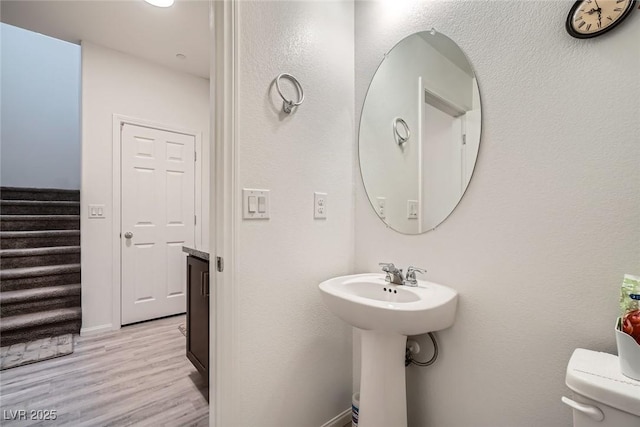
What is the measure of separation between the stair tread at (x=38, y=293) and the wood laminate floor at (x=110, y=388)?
1.98 ft

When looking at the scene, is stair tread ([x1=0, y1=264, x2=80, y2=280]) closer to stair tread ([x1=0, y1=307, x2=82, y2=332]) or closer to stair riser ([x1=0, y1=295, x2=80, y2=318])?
stair riser ([x1=0, y1=295, x2=80, y2=318])

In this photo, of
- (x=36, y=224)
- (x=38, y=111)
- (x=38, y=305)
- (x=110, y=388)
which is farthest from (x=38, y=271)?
(x=38, y=111)

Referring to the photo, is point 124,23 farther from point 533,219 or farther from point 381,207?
point 533,219

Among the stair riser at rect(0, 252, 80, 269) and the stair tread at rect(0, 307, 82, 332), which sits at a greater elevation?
the stair riser at rect(0, 252, 80, 269)

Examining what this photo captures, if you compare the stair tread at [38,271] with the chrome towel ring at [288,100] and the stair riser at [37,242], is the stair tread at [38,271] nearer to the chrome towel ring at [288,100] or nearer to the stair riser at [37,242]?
the stair riser at [37,242]

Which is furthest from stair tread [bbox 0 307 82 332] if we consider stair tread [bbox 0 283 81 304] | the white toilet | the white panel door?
the white toilet

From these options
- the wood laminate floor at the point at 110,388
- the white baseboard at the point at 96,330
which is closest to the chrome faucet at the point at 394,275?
the wood laminate floor at the point at 110,388

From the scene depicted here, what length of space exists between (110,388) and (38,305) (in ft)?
5.17

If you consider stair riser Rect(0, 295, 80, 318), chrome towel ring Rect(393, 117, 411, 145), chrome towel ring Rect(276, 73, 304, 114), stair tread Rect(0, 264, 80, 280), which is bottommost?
stair riser Rect(0, 295, 80, 318)

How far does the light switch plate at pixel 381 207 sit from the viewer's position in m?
Result: 1.46

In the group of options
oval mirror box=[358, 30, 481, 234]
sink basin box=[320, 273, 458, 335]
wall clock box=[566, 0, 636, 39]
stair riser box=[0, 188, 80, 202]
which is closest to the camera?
wall clock box=[566, 0, 636, 39]

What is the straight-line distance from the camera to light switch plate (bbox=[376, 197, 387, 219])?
1.46 m

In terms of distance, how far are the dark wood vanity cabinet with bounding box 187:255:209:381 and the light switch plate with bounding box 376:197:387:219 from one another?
1025mm

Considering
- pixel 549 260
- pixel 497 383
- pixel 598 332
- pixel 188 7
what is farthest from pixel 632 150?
pixel 188 7
